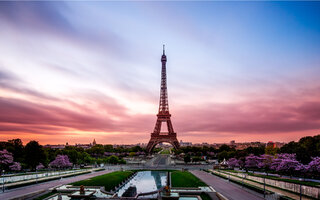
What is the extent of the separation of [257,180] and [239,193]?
29.1 feet

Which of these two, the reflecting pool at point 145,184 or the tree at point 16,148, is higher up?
the tree at point 16,148

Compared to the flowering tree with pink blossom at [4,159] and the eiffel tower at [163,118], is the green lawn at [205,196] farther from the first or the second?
the eiffel tower at [163,118]

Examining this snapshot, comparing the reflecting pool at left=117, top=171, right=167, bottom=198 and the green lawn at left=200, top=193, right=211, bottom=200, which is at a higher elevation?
the green lawn at left=200, top=193, right=211, bottom=200

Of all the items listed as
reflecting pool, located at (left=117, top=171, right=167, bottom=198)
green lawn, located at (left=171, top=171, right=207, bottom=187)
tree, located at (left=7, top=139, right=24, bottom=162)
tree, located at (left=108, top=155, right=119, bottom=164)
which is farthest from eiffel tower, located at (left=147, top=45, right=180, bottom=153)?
green lawn, located at (left=171, top=171, right=207, bottom=187)

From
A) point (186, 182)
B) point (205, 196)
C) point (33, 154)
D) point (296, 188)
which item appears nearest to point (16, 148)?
point (33, 154)

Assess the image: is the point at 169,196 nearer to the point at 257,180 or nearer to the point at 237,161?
the point at 257,180

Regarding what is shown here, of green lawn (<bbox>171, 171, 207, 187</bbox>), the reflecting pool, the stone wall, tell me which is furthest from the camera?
the reflecting pool

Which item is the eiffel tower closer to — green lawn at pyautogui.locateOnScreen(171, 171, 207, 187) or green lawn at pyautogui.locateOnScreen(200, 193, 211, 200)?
green lawn at pyautogui.locateOnScreen(171, 171, 207, 187)

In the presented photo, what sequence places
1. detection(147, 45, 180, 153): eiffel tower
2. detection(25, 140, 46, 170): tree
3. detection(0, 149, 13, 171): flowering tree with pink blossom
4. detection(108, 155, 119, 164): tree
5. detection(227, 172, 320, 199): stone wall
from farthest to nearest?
1. detection(147, 45, 180, 153): eiffel tower
2. detection(108, 155, 119, 164): tree
3. detection(25, 140, 46, 170): tree
4. detection(0, 149, 13, 171): flowering tree with pink blossom
5. detection(227, 172, 320, 199): stone wall

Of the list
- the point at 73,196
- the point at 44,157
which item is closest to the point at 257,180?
the point at 73,196

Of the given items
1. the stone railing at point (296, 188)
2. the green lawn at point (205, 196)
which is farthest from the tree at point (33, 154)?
the stone railing at point (296, 188)

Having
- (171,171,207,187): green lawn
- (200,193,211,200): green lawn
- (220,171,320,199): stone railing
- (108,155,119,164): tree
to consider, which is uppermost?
(220,171,320,199): stone railing

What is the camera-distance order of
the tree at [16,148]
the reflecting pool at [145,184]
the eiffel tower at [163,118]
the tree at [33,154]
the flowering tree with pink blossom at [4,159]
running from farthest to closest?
the eiffel tower at [163,118] → the tree at [16,148] → the tree at [33,154] → the flowering tree with pink blossom at [4,159] → the reflecting pool at [145,184]

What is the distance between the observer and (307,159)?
129ft
